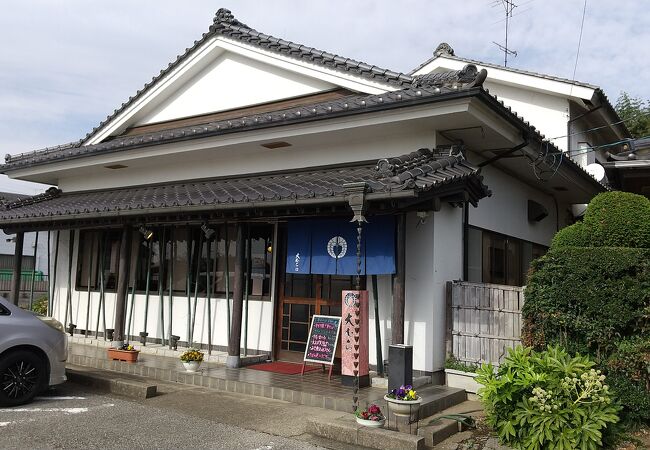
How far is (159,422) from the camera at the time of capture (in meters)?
6.79

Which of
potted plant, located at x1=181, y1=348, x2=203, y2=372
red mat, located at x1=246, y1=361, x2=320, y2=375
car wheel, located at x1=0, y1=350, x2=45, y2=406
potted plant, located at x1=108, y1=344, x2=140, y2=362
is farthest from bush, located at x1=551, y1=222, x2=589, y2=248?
potted plant, located at x1=108, y1=344, x2=140, y2=362

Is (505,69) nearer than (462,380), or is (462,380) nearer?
(462,380)

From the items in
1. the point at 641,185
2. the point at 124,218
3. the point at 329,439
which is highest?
the point at 641,185

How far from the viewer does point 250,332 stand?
10594mm

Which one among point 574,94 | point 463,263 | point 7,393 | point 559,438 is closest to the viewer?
point 559,438

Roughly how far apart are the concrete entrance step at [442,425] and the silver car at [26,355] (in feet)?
17.3

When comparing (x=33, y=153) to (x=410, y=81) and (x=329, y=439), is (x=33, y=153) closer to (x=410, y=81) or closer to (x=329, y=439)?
(x=410, y=81)

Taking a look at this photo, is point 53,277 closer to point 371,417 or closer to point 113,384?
point 113,384

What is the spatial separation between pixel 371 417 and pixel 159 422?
110 inches

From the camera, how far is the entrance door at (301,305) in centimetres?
962

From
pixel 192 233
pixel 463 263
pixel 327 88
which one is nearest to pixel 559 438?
pixel 463 263

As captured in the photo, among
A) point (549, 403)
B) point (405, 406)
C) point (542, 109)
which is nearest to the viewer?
point (549, 403)

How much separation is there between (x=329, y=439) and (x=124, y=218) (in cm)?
697

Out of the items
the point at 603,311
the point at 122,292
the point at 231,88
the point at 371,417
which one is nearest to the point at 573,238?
the point at 603,311
